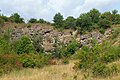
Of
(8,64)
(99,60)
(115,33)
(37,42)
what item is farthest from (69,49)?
(99,60)

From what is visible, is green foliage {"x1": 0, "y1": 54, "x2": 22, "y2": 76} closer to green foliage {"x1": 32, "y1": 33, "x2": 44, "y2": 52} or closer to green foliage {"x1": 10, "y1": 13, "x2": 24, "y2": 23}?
green foliage {"x1": 32, "y1": 33, "x2": 44, "y2": 52}

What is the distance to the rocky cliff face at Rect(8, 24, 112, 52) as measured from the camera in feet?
108

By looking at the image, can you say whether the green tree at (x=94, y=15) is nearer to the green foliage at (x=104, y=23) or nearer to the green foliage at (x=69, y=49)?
the green foliage at (x=104, y=23)

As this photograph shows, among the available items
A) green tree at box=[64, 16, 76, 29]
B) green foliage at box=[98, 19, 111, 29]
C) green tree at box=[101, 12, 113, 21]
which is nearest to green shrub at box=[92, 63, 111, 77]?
green foliage at box=[98, 19, 111, 29]

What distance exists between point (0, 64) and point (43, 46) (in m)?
19.3

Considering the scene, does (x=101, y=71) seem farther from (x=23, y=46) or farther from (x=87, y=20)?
(x=87, y=20)

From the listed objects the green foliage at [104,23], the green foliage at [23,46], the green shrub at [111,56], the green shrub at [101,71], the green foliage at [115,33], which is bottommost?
the green shrub at [101,71]

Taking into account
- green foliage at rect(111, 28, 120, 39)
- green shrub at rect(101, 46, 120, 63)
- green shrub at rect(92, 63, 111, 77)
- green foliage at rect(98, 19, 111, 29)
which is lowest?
green shrub at rect(92, 63, 111, 77)

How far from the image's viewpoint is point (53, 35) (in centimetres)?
3484

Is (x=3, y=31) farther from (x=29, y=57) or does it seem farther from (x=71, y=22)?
(x=29, y=57)

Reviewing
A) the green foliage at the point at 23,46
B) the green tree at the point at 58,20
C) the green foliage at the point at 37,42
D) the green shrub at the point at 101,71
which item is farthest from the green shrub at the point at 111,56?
the green tree at the point at 58,20

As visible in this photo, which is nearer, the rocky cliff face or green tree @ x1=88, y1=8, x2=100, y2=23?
the rocky cliff face

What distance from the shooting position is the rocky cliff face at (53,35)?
32.8 meters

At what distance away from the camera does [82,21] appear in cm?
3338
